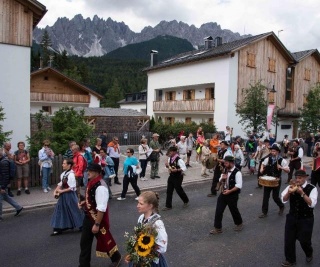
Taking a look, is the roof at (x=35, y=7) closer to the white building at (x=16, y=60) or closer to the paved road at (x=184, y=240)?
the white building at (x=16, y=60)

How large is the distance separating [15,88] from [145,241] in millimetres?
13051

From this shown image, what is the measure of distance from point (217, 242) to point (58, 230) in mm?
3438

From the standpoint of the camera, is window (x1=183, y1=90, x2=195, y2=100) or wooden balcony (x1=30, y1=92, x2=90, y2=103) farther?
wooden balcony (x1=30, y1=92, x2=90, y2=103)

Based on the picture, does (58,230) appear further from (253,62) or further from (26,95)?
(253,62)

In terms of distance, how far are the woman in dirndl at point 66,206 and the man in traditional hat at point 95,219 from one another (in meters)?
1.57

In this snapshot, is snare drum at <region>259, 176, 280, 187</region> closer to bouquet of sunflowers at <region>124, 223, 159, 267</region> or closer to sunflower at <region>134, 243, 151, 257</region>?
bouquet of sunflowers at <region>124, 223, 159, 267</region>

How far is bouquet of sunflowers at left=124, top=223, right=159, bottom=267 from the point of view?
365 centimetres

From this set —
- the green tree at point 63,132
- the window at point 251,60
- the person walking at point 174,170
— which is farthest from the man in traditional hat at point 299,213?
the window at point 251,60

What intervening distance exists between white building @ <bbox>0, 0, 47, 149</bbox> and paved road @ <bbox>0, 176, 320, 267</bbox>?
7.20 metres

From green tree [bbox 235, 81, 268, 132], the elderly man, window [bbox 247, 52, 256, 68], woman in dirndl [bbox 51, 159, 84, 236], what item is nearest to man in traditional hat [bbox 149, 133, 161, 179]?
the elderly man

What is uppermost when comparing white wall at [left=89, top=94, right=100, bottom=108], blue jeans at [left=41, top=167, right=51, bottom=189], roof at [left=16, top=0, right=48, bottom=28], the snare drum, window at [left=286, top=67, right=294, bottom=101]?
roof at [left=16, top=0, right=48, bottom=28]

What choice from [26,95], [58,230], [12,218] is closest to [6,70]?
[26,95]

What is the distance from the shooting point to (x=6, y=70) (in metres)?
14.4

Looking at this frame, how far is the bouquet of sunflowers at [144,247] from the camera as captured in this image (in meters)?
3.65
